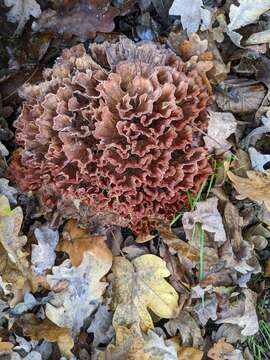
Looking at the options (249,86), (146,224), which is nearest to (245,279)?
(146,224)

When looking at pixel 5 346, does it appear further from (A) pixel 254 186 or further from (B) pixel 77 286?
(A) pixel 254 186

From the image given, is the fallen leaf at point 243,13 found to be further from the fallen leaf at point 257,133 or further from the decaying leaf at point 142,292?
the decaying leaf at point 142,292

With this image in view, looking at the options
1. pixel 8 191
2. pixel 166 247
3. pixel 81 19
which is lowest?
pixel 166 247

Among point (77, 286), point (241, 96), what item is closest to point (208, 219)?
point (241, 96)

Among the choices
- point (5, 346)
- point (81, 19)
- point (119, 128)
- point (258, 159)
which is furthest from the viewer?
point (81, 19)

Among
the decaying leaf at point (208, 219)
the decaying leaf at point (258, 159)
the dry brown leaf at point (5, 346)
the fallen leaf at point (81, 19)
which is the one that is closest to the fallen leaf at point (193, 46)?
the fallen leaf at point (81, 19)

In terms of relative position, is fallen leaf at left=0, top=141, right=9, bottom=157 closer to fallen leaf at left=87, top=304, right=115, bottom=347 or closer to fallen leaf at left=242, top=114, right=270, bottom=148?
fallen leaf at left=87, top=304, right=115, bottom=347

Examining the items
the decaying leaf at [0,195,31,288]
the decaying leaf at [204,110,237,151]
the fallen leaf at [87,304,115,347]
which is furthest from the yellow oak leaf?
the decaying leaf at [204,110,237,151]
